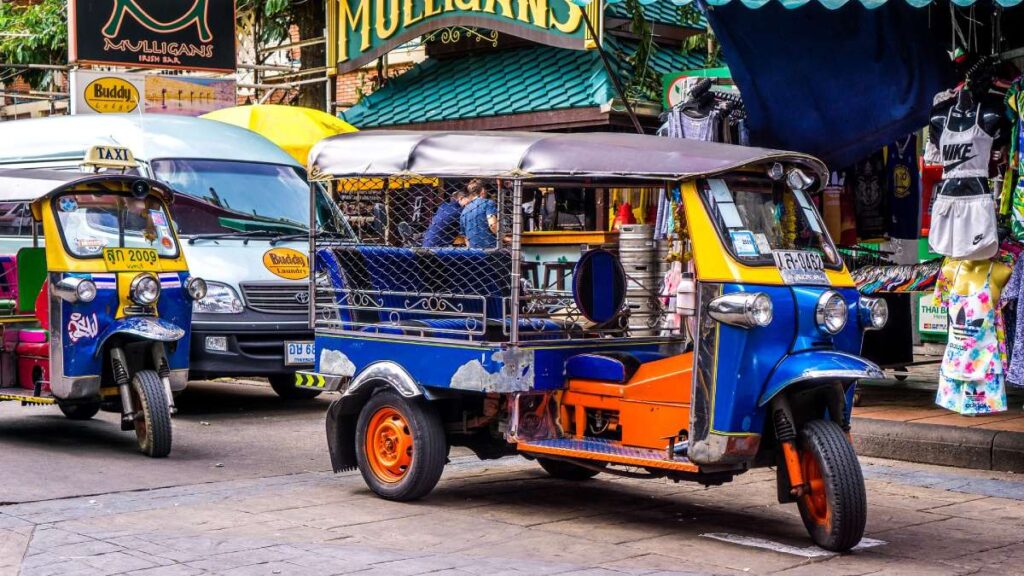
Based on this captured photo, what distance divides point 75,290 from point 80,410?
1.64 m

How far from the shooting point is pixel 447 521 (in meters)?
6.98

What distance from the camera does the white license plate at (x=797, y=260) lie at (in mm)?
6469

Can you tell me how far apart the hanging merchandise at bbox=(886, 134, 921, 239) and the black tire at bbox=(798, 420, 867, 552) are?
4.58 metres

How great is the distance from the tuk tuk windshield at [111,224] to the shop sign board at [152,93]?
9039mm

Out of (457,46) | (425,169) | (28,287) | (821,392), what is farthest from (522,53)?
(821,392)

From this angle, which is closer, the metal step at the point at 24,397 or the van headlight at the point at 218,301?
the metal step at the point at 24,397

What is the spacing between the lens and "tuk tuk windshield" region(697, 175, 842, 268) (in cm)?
645

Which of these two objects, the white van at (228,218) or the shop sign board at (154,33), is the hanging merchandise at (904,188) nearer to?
the white van at (228,218)

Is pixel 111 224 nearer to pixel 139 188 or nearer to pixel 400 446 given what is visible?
pixel 139 188

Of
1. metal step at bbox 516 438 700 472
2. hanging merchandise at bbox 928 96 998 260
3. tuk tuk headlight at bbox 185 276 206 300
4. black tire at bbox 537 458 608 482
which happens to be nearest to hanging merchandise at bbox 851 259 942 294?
hanging merchandise at bbox 928 96 998 260

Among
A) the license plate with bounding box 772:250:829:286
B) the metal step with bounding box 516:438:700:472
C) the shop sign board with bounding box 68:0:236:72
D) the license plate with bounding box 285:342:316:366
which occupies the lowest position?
the metal step with bounding box 516:438:700:472

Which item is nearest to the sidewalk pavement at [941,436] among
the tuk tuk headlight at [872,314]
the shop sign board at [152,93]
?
the tuk tuk headlight at [872,314]

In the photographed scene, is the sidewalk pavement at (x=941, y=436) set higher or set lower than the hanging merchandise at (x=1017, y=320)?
lower

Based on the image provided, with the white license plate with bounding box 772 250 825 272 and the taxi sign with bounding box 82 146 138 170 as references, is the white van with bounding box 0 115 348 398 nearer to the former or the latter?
the taxi sign with bounding box 82 146 138 170
